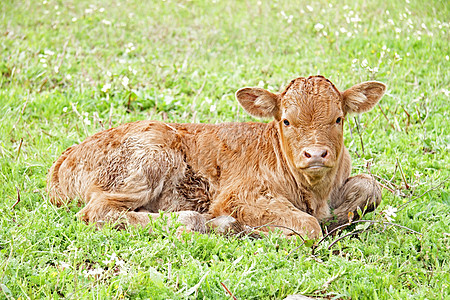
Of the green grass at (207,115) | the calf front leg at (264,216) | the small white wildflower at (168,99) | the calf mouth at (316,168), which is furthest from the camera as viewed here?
the small white wildflower at (168,99)

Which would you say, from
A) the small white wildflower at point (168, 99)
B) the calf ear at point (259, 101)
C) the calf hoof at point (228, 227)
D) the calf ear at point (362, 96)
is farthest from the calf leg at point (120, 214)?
the small white wildflower at point (168, 99)

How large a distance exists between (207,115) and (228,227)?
3.69 m

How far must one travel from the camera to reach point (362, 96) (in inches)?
239

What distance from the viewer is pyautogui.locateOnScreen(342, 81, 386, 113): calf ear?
6.05 m

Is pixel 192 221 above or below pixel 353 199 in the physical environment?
below

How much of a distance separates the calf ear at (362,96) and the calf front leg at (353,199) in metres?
0.81

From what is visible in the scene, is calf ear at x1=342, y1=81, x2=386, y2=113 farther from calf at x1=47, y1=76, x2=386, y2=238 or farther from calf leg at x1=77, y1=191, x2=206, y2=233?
calf leg at x1=77, y1=191, x2=206, y2=233

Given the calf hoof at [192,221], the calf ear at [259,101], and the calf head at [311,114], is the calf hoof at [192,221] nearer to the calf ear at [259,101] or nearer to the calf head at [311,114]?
the calf head at [311,114]

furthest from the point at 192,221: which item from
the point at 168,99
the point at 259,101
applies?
the point at 168,99

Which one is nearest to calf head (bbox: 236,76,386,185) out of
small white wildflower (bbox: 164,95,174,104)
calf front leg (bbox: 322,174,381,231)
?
calf front leg (bbox: 322,174,381,231)

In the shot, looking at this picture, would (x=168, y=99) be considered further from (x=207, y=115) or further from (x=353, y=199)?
(x=353, y=199)

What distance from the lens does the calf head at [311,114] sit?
5457mm

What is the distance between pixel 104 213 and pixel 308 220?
2169 mm

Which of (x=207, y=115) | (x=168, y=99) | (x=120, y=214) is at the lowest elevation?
(x=120, y=214)
